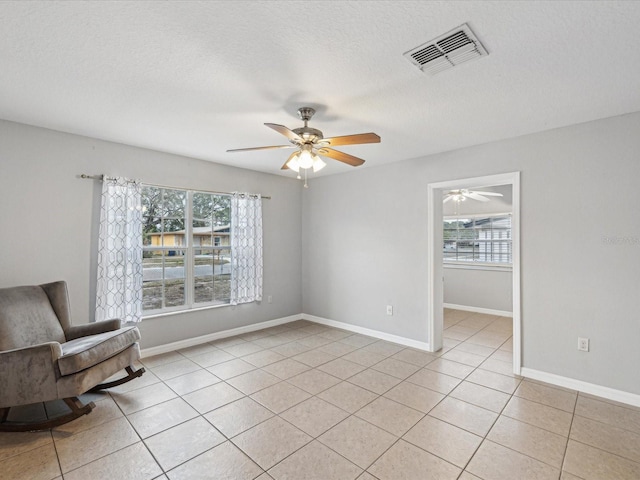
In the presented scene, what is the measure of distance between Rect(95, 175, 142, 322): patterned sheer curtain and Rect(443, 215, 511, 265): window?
5.75 m

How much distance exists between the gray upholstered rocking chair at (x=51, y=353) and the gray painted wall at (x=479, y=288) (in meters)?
5.69

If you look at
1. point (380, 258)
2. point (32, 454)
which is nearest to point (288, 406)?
point (32, 454)

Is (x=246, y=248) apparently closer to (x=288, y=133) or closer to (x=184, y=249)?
(x=184, y=249)

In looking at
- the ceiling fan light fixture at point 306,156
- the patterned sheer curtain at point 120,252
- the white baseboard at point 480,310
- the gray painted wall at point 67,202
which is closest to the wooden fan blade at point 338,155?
the ceiling fan light fixture at point 306,156

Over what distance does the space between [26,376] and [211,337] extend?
230 cm

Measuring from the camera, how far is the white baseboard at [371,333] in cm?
419

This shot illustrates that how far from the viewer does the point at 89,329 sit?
305 centimetres

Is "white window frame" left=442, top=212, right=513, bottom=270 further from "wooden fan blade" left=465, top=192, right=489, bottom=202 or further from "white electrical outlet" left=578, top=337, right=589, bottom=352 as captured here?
"white electrical outlet" left=578, top=337, right=589, bottom=352

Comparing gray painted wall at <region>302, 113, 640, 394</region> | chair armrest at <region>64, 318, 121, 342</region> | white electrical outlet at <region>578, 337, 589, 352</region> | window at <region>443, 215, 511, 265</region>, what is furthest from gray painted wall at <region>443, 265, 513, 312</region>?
chair armrest at <region>64, 318, 121, 342</region>

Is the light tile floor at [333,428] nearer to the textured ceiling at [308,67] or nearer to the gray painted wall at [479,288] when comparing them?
the gray painted wall at [479,288]

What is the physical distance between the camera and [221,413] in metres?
2.61

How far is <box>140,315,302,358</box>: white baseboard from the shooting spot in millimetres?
3922

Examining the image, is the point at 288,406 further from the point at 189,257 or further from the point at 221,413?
the point at 189,257

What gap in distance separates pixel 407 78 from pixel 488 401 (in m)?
2.80
